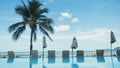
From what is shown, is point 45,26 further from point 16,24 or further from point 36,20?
point 16,24

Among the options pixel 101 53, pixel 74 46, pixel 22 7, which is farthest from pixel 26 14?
pixel 101 53

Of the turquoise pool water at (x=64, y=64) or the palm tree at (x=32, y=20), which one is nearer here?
the turquoise pool water at (x=64, y=64)

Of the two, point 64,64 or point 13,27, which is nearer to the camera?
point 64,64

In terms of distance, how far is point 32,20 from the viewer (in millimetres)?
26812

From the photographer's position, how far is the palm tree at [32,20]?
1052 inches

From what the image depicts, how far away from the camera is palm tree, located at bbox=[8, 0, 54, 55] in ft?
87.7

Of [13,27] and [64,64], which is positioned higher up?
[13,27]

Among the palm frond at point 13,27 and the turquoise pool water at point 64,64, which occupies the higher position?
the palm frond at point 13,27

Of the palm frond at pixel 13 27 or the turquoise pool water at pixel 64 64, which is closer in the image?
the turquoise pool water at pixel 64 64

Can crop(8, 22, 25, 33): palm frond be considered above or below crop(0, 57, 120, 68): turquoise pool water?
above

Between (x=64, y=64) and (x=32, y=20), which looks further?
(x=32, y=20)

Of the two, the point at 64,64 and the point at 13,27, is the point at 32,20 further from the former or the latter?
the point at 64,64

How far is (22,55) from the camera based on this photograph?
34.0 metres

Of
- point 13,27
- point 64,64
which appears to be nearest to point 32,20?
point 13,27
